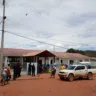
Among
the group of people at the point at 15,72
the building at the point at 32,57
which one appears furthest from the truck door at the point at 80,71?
the building at the point at 32,57

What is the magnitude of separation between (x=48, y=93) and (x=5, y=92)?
309 centimetres

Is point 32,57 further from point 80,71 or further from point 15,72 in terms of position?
point 15,72

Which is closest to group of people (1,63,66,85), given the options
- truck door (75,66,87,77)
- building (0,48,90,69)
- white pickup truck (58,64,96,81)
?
white pickup truck (58,64,96,81)

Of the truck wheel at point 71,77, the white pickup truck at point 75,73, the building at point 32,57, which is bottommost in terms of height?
the truck wheel at point 71,77

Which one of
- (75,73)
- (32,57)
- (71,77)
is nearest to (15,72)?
(71,77)

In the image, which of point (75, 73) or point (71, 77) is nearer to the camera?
point (71, 77)

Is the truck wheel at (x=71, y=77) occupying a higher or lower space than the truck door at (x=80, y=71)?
lower

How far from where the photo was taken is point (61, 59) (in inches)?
2110

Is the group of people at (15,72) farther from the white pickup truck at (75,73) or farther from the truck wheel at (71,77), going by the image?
the truck wheel at (71,77)

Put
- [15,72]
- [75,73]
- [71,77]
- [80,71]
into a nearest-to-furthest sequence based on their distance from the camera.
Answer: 1. [15,72]
2. [71,77]
3. [75,73]
4. [80,71]

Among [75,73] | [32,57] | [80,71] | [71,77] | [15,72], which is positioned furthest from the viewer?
[32,57]

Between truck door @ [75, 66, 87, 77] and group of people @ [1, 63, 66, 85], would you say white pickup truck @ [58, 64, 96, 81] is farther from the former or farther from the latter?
group of people @ [1, 63, 66, 85]

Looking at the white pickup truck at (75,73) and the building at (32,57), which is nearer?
the white pickup truck at (75,73)

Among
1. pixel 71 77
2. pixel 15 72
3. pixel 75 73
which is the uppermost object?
pixel 15 72
